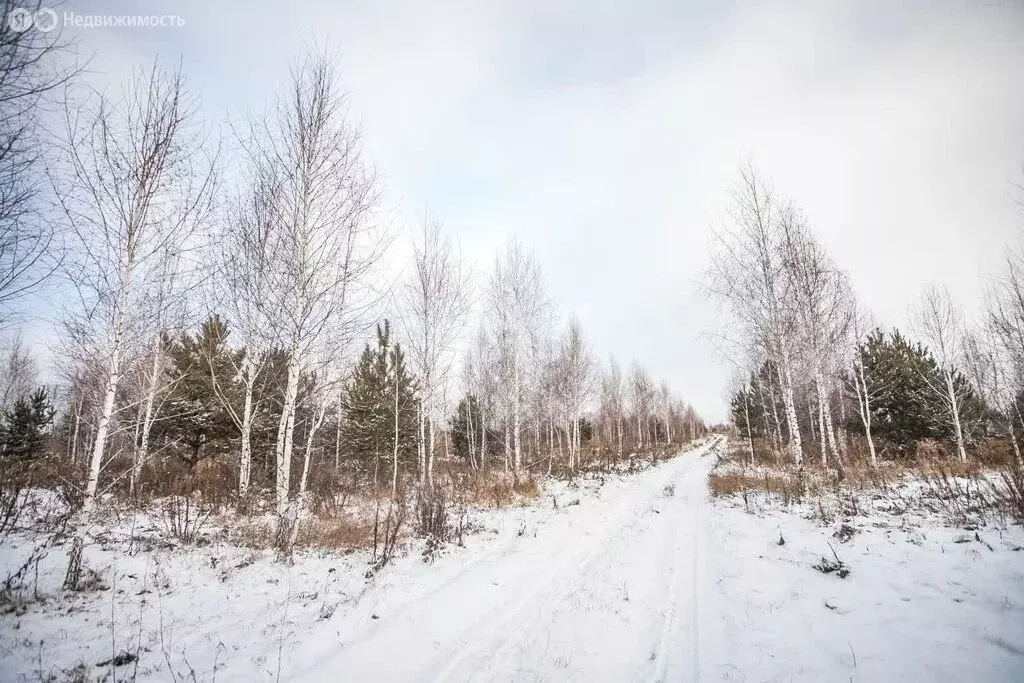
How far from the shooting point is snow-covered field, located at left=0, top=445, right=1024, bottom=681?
3.43 metres

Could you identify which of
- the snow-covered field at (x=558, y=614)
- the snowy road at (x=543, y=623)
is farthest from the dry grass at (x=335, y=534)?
the snowy road at (x=543, y=623)

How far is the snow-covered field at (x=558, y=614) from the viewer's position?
11.2 feet

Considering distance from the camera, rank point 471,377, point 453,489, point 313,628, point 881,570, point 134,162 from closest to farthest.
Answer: point 313,628 < point 881,570 < point 134,162 < point 453,489 < point 471,377

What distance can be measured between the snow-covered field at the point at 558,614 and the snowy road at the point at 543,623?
2 cm

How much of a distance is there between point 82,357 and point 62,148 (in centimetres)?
352

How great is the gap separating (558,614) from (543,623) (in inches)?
12.3

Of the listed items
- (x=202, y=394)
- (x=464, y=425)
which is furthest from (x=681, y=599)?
(x=464, y=425)

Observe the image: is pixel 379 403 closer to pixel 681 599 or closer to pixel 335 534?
pixel 335 534

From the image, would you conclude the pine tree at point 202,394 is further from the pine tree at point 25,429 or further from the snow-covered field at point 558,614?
the pine tree at point 25,429

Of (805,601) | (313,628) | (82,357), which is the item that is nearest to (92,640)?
(313,628)

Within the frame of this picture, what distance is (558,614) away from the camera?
4617 mm

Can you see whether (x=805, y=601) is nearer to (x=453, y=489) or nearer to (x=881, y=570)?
(x=881, y=570)

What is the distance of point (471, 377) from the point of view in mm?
30406

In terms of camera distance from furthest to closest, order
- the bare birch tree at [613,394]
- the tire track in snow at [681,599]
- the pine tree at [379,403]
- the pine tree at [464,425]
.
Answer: the bare birch tree at [613,394]
the pine tree at [464,425]
the pine tree at [379,403]
the tire track in snow at [681,599]
